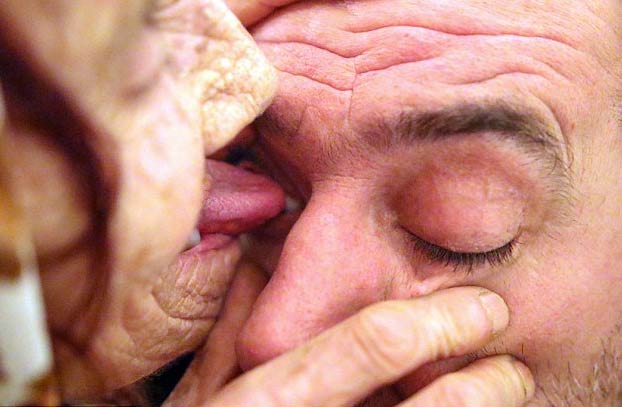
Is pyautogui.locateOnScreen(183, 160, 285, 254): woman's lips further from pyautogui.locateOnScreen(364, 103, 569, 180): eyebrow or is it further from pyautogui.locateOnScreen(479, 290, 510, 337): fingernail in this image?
pyautogui.locateOnScreen(479, 290, 510, 337): fingernail

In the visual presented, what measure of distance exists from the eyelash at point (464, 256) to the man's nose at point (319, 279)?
5cm

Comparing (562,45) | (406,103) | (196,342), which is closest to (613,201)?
(562,45)

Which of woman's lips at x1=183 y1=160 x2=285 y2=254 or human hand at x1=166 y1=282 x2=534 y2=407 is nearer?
human hand at x1=166 y1=282 x2=534 y2=407

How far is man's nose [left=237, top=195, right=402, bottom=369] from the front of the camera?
2.68 ft

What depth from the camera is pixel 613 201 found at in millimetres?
919

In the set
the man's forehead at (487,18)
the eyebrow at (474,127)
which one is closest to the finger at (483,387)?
the eyebrow at (474,127)

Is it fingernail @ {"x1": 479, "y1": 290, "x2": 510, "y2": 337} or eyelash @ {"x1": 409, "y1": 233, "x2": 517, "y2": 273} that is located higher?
eyelash @ {"x1": 409, "y1": 233, "x2": 517, "y2": 273}

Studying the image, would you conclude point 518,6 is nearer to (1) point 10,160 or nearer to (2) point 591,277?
(2) point 591,277

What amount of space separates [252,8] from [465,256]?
41cm

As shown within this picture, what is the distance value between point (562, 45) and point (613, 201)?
0.71 ft

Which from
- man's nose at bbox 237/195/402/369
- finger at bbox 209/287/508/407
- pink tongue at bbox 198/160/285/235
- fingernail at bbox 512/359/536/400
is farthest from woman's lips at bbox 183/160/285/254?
fingernail at bbox 512/359/536/400

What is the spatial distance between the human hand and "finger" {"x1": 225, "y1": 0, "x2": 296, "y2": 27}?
41cm

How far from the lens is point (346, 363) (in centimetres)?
74

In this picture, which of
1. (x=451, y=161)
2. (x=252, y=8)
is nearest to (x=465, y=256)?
(x=451, y=161)
